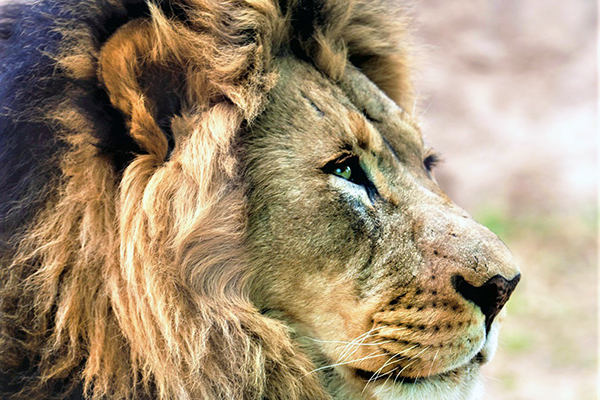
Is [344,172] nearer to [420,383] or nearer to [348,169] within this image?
[348,169]

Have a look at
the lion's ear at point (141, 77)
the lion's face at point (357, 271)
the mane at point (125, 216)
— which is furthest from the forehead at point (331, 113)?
the lion's ear at point (141, 77)

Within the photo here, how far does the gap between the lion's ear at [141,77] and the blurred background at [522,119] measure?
5298 millimetres

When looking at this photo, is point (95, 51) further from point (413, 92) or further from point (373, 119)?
point (413, 92)

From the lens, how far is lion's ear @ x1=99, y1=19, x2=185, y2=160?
71.7 inches

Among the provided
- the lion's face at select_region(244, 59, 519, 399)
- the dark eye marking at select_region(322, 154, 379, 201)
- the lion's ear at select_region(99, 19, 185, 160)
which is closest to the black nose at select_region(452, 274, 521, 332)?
the lion's face at select_region(244, 59, 519, 399)

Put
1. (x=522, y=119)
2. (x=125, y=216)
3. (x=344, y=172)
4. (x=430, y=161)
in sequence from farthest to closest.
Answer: (x=522, y=119), (x=430, y=161), (x=344, y=172), (x=125, y=216)

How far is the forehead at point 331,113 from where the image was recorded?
2033 millimetres

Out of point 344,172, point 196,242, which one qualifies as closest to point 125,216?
point 196,242

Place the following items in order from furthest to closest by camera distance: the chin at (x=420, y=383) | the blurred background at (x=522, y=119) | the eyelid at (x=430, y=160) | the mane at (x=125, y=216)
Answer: the blurred background at (x=522, y=119)
the eyelid at (x=430, y=160)
the chin at (x=420, y=383)
the mane at (x=125, y=216)

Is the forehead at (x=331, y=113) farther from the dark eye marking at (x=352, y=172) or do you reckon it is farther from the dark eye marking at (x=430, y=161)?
the dark eye marking at (x=430, y=161)

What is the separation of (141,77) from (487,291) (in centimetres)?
117

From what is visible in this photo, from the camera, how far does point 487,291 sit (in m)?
1.89

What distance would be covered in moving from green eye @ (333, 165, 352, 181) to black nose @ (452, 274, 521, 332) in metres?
0.45

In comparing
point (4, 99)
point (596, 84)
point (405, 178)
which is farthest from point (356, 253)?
point (596, 84)
